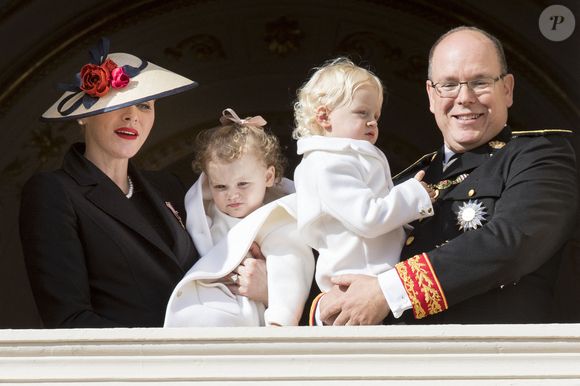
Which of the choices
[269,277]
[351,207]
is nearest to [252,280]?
[269,277]

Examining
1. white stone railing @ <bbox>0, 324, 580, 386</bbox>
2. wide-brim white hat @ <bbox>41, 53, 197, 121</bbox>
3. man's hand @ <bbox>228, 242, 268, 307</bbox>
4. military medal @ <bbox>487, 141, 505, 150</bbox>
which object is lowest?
white stone railing @ <bbox>0, 324, 580, 386</bbox>

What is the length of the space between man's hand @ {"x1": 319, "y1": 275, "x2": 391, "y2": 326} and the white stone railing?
0.30 metres

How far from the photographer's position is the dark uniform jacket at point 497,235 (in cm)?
515

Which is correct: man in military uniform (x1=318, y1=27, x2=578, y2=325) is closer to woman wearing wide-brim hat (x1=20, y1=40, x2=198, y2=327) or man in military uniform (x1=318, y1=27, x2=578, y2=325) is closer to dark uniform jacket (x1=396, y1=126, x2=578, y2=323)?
dark uniform jacket (x1=396, y1=126, x2=578, y2=323)

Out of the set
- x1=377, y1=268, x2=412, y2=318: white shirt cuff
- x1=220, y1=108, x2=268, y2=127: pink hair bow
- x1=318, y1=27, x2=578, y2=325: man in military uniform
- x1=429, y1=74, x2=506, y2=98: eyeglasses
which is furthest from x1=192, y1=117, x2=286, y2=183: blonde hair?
x1=377, y1=268, x2=412, y2=318: white shirt cuff

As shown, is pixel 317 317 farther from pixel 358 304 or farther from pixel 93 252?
pixel 93 252

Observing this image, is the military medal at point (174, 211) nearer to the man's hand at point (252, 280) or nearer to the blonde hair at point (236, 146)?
the blonde hair at point (236, 146)

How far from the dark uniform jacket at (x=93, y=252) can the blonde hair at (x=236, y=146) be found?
245mm

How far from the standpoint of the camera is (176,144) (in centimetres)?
831

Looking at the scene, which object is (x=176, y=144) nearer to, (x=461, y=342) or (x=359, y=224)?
(x=359, y=224)

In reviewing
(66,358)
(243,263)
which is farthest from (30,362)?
(243,263)

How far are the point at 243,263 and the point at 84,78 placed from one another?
2.62ft

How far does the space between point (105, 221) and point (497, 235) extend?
47.1 inches

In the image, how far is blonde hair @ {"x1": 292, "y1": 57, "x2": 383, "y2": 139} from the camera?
5461 mm
